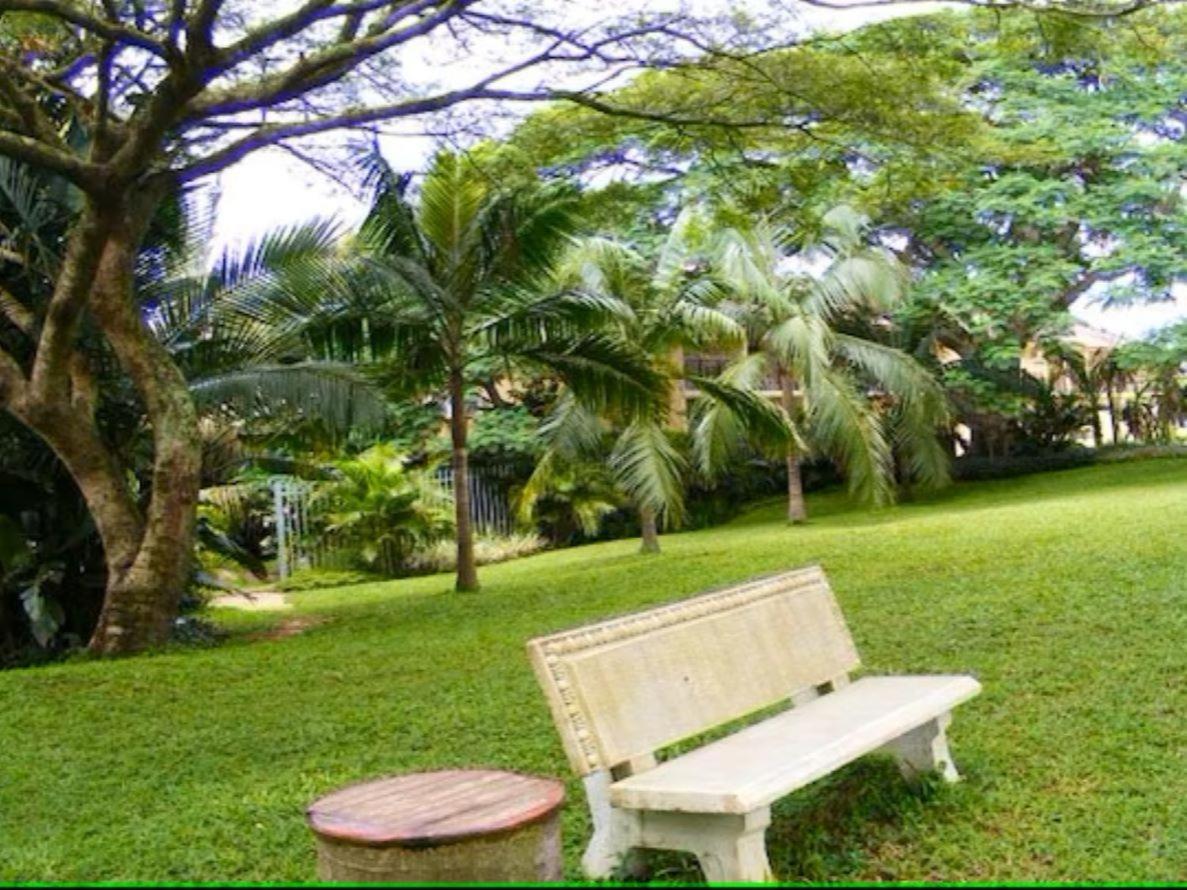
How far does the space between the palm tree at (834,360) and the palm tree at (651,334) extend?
1.02m

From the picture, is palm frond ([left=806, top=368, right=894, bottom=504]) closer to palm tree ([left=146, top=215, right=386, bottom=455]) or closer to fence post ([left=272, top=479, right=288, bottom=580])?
fence post ([left=272, top=479, right=288, bottom=580])

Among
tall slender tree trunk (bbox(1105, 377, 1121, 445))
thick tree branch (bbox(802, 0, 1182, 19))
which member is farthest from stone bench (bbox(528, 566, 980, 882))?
tall slender tree trunk (bbox(1105, 377, 1121, 445))

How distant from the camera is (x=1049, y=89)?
67.1 ft

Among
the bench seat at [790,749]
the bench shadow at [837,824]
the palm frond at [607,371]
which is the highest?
the palm frond at [607,371]

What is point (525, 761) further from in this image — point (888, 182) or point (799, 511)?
point (799, 511)

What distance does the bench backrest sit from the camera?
12.3 ft

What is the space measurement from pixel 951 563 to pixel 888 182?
3558 mm

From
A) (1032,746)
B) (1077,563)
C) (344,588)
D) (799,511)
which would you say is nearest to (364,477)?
(344,588)

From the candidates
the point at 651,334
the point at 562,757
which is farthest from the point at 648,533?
the point at 562,757

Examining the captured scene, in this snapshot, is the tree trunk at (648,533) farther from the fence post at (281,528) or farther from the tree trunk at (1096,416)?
the tree trunk at (1096,416)

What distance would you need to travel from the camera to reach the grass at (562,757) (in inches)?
169

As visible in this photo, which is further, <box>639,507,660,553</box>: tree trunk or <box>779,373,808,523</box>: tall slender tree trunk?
<box>779,373,808,523</box>: tall slender tree trunk

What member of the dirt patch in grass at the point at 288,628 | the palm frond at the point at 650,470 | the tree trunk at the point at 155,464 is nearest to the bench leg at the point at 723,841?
the tree trunk at the point at 155,464

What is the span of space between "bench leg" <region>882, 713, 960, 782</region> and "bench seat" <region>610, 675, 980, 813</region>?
11 cm
